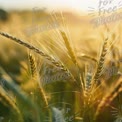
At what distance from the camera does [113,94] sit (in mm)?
886

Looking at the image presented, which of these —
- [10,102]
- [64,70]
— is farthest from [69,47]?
[10,102]

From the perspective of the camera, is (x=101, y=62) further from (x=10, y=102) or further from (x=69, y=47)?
(x=10, y=102)

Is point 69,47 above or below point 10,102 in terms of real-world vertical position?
above

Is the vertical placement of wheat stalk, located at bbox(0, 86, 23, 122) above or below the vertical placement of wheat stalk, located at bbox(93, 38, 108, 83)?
below

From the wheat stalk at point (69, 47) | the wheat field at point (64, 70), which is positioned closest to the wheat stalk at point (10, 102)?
the wheat field at point (64, 70)

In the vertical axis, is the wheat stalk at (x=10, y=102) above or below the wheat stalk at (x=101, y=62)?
below

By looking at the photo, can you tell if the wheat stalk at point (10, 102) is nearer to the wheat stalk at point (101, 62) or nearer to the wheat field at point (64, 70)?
the wheat field at point (64, 70)

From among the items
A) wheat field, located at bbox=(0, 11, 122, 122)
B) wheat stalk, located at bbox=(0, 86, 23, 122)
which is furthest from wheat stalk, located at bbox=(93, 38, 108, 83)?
wheat stalk, located at bbox=(0, 86, 23, 122)

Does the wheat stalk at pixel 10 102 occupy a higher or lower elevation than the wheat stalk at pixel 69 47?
lower

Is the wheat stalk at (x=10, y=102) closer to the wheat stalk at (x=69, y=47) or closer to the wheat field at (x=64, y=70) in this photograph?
the wheat field at (x=64, y=70)

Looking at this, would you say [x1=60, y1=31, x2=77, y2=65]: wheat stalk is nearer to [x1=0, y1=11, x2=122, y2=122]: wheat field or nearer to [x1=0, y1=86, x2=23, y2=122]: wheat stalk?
[x1=0, y1=11, x2=122, y2=122]: wheat field

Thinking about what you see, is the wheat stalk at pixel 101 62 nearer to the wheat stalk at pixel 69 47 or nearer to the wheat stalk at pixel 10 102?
the wheat stalk at pixel 69 47

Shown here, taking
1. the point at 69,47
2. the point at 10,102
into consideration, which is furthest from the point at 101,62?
the point at 10,102

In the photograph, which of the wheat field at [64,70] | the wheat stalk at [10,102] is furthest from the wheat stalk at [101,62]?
the wheat stalk at [10,102]
